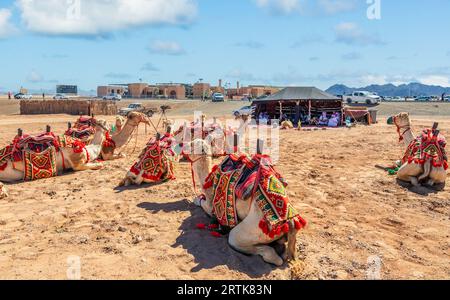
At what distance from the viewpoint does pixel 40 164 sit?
27.1ft

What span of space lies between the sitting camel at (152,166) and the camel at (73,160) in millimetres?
1739

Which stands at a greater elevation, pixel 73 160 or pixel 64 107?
pixel 64 107

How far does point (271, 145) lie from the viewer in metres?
14.0

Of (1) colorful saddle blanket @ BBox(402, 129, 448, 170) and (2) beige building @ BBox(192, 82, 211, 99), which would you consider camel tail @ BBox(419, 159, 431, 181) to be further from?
(2) beige building @ BBox(192, 82, 211, 99)

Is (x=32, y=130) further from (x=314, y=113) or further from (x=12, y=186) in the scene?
(x=314, y=113)

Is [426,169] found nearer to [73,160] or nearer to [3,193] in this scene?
[73,160]

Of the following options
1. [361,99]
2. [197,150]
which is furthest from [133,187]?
[361,99]

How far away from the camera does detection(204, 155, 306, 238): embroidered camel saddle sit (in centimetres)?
412

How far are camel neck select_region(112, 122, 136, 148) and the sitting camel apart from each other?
112 inches

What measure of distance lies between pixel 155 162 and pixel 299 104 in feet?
56.8

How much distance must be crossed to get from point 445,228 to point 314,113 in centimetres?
1881

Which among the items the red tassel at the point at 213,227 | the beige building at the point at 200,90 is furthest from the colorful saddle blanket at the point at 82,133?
the beige building at the point at 200,90

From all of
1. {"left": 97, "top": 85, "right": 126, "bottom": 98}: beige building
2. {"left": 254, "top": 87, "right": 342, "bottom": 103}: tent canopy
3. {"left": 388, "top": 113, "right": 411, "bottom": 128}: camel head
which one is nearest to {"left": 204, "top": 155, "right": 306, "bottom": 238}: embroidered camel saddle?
{"left": 388, "top": 113, "right": 411, "bottom": 128}: camel head

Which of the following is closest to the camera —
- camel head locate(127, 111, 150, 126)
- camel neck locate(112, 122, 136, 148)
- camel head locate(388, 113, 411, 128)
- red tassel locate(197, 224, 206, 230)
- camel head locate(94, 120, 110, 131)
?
red tassel locate(197, 224, 206, 230)
